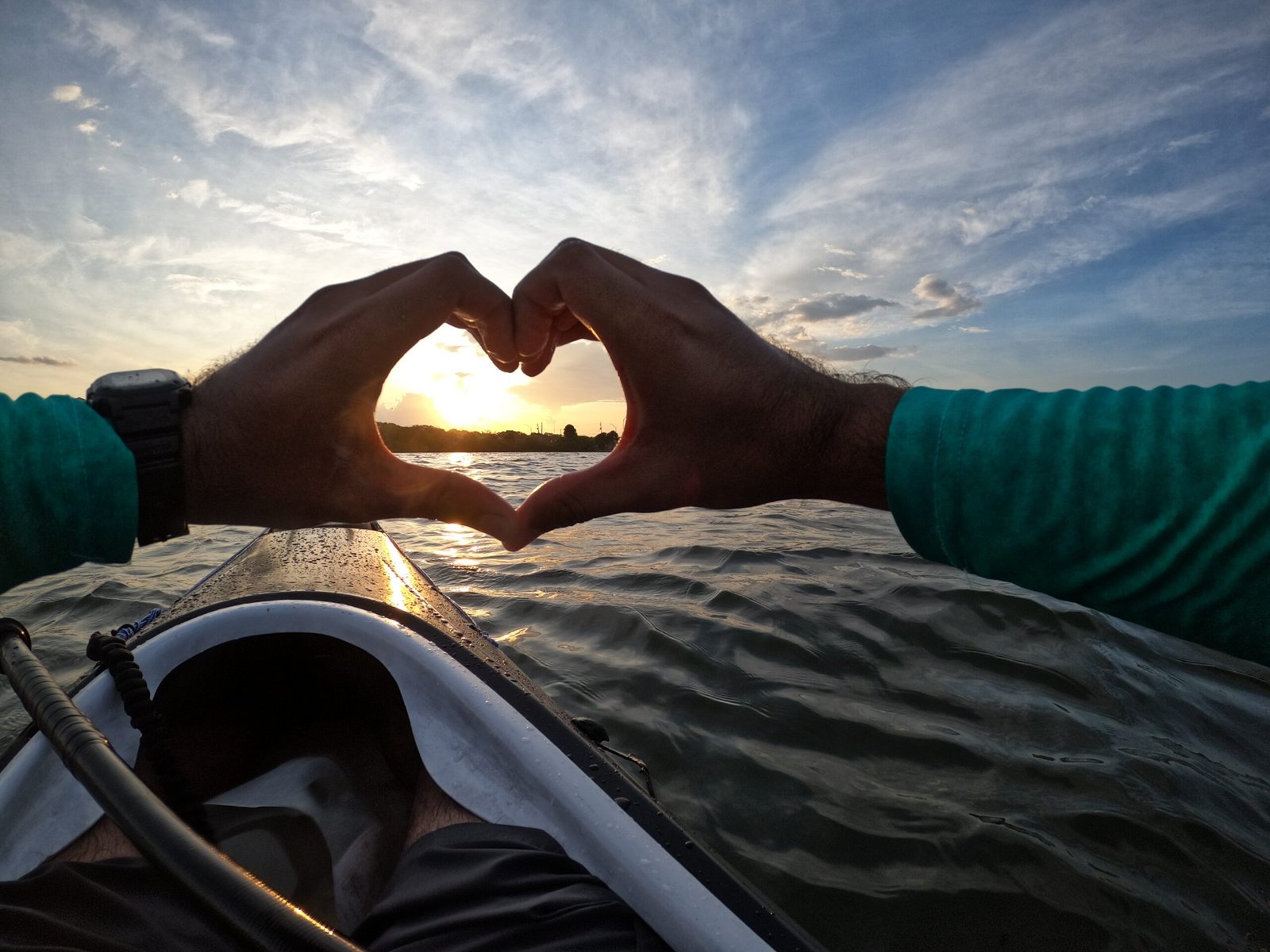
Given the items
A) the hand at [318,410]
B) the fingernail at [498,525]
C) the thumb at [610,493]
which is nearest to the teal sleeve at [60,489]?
the hand at [318,410]

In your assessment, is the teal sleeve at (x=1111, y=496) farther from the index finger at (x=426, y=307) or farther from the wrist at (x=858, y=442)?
the index finger at (x=426, y=307)

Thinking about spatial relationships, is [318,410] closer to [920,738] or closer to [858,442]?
[858,442]

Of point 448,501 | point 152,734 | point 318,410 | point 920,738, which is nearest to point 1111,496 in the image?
point 448,501

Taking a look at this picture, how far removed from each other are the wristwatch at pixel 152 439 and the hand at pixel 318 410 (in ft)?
0.10

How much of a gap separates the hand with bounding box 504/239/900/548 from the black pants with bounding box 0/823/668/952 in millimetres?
813

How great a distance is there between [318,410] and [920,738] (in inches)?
115

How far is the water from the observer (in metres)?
1.93

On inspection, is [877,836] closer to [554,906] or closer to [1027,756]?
[1027,756]

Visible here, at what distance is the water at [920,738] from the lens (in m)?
1.93

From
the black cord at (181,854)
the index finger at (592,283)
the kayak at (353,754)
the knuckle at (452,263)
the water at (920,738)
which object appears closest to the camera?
the black cord at (181,854)

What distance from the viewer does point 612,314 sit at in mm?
1384

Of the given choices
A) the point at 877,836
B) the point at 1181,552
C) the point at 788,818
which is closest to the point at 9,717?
the point at 788,818

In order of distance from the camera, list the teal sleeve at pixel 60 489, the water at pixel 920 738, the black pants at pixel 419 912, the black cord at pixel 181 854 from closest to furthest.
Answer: the black cord at pixel 181 854 < the black pants at pixel 419 912 < the teal sleeve at pixel 60 489 < the water at pixel 920 738

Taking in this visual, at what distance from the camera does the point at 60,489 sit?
1203 millimetres
